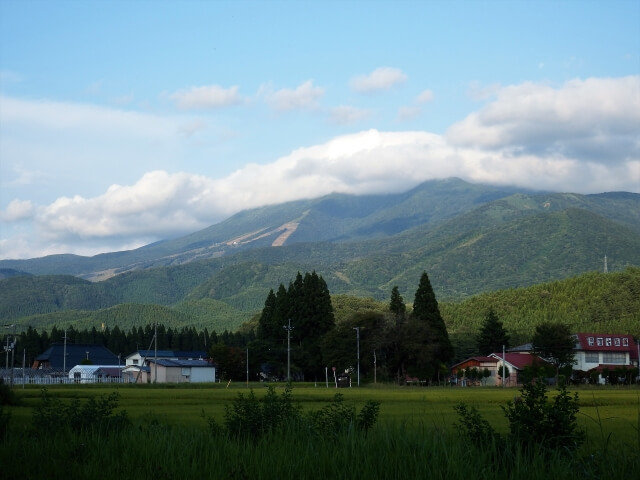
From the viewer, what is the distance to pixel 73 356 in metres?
115

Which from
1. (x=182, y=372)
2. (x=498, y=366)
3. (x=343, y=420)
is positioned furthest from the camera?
(x=182, y=372)

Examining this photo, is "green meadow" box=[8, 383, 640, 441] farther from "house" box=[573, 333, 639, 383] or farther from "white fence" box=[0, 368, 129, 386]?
"white fence" box=[0, 368, 129, 386]

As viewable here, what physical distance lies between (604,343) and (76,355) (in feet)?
239

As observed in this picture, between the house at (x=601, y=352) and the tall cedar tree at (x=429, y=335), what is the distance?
16.9m

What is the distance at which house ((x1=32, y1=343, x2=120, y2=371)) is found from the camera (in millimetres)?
113188

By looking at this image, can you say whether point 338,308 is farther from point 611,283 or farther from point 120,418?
point 120,418

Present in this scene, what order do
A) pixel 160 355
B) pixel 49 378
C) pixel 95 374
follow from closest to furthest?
pixel 49 378 < pixel 95 374 < pixel 160 355

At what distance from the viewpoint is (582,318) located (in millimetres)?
112000

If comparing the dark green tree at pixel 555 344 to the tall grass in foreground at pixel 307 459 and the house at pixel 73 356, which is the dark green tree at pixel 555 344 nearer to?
the house at pixel 73 356

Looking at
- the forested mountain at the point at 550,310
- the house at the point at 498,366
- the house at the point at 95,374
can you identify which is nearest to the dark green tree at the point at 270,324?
the forested mountain at the point at 550,310

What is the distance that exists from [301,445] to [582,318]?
359 feet

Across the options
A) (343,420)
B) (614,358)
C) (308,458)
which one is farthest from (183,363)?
(308,458)

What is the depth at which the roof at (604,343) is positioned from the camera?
8288 cm

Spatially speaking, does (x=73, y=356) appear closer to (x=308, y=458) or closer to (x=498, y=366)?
(x=498, y=366)
